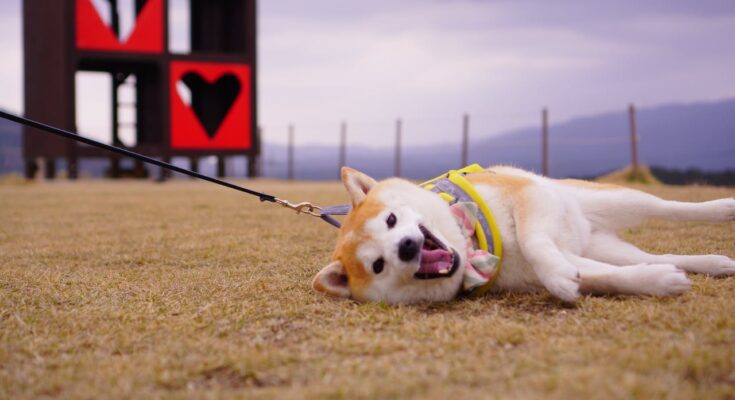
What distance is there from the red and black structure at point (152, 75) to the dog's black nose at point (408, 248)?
1505 cm

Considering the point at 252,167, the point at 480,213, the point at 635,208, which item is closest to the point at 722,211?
the point at 635,208

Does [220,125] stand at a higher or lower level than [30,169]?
higher

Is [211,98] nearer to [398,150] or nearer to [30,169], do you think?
[30,169]

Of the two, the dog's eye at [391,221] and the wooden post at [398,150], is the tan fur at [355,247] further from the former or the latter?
the wooden post at [398,150]

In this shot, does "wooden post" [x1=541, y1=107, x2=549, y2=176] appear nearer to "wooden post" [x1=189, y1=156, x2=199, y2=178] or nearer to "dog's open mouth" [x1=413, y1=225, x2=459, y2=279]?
"wooden post" [x1=189, y1=156, x2=199, y2=178]

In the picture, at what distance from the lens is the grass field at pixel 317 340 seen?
143 cm

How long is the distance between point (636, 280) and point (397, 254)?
35.6 inches

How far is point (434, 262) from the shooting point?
2.25 metres

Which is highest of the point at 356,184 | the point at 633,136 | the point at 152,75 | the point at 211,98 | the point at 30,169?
the point at 152,75

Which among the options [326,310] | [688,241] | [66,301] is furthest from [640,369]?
[688,241]

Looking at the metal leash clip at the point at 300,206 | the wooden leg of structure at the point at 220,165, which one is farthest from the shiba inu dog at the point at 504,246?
the wooden leg of structure at the point at 220,165

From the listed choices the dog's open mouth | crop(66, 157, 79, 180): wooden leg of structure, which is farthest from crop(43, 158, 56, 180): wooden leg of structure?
the dog's open mouth

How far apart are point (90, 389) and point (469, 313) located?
4.16 feet

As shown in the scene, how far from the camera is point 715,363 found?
1453 mm
